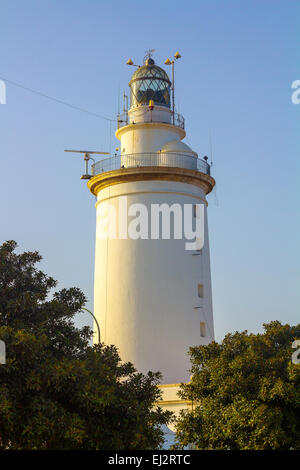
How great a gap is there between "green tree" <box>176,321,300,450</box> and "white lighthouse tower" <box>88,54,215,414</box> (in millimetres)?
7838

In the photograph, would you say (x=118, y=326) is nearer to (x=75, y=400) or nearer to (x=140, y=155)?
(x=140, y=155)

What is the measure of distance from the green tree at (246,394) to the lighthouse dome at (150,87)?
16422mm

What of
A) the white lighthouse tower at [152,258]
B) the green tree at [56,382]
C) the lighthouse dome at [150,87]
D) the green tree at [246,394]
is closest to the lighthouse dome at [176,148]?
the white lighthouse tower at [152,258]

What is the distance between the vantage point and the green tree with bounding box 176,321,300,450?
70.3 ft

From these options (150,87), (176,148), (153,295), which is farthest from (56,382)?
(150,87)

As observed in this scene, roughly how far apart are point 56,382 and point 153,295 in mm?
17104

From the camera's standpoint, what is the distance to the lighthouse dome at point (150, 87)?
124ft

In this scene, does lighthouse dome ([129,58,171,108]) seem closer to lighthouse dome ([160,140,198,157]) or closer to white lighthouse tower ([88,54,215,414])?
white lighthouse tower ([88,54,215,414])

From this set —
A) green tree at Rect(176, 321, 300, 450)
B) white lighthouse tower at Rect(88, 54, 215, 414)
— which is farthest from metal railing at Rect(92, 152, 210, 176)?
green tree at Rect(176, 321, 300, 450)

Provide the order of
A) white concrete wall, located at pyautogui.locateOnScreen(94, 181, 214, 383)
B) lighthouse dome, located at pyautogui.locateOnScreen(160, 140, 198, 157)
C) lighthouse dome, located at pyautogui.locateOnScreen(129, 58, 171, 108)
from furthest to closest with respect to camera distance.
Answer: lighthouse dome, located at pyautogui.locateOnScreen(129, 58, 171, 108), lighthouse dome, located at pyautogui.locateOnScreen(160, 140, 198, 157), white concrete wall, located at pyautogui.locateOnScreen(94, 181, 214, 383)

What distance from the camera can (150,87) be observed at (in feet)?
124

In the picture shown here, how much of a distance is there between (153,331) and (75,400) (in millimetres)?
15938

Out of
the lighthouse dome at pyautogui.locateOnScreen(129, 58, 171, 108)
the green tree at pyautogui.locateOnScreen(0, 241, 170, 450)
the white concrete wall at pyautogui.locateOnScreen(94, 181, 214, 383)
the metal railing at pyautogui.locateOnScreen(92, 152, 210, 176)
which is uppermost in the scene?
the lighthouse dome at pyautogui.locateOnScreen(129, 58, 171, 108)

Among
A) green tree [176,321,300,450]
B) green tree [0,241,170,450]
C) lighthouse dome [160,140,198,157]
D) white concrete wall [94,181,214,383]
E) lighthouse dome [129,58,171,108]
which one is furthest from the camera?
lighthouse dome [129,58,171,108]
